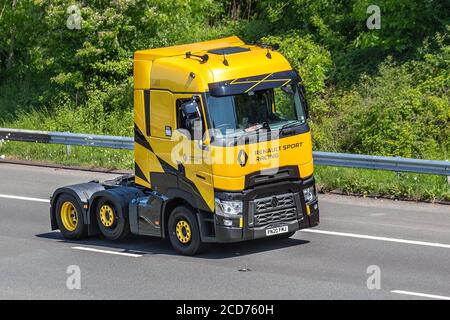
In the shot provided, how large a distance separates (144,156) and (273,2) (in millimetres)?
13071

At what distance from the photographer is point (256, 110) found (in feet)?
52.1

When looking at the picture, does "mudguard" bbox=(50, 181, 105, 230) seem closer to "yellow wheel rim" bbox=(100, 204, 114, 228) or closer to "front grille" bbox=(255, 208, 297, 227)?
"yellow wheel rim" bbox=(100, 204, 114, 228)

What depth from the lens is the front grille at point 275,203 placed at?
15.8 m

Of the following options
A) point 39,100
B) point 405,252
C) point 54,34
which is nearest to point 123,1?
point 54,34

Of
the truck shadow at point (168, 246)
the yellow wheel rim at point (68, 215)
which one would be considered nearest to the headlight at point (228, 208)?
the truck shadow at point (168, 246)

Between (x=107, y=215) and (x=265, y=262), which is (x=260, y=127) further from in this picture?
(x=107, y=215)

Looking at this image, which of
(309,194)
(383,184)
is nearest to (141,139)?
(309,194)

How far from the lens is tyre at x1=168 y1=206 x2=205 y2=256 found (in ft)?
52.4

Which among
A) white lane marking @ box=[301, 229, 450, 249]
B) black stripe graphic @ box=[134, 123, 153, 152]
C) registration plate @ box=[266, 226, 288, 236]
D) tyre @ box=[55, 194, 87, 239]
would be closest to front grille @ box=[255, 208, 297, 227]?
registration plate @ box=[266, 226, 288, 236]

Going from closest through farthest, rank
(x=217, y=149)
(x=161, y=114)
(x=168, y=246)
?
(x=217, y=149) < (x=161, y=114) < (x=168, y=246)

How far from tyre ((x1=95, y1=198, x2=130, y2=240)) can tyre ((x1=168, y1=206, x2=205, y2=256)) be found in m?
0.98

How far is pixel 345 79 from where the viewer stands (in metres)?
25.6

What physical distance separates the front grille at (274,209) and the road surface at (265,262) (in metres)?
0.56

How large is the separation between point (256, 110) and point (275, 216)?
5.34 ft
